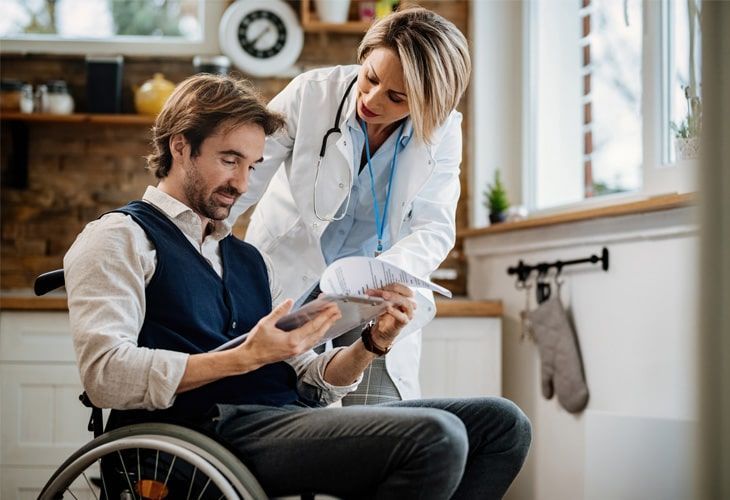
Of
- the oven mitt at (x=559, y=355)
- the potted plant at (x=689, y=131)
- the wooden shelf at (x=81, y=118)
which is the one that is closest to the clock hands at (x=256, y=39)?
the wooden shelf at (x=81, y=118)

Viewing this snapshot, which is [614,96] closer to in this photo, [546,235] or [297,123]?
[546,235]

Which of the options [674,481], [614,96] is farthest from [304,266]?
[614,96]

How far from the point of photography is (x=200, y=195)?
158cm

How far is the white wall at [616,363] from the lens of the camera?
211cm

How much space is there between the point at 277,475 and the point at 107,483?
10.3 inches

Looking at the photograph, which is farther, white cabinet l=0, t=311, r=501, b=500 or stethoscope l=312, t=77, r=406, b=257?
white cabinet l=0, t=311, r=501, b=500

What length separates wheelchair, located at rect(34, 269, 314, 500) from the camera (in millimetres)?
1262

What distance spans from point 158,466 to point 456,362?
2.07 meters

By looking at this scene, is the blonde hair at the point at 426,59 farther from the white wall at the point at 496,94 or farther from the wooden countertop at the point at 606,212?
the white wall at the point at 496,94

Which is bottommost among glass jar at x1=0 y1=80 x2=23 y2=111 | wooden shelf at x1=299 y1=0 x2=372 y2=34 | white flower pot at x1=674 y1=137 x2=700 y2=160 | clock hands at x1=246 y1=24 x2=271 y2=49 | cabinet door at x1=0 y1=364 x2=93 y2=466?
cabinet door at x1=0 y1=364 x2=93 y2=466

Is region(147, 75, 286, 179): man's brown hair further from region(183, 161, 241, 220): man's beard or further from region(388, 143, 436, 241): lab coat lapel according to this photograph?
region(388, 143, 436, 241): lab coat lapel

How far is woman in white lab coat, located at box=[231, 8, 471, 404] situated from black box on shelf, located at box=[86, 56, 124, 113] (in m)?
1.74

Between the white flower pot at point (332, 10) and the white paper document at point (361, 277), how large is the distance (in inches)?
94.7

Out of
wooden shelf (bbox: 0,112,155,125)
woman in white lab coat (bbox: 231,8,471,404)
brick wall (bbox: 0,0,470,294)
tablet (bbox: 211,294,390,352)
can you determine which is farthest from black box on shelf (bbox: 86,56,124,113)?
tablet (bbox: 211,294,390,352)
